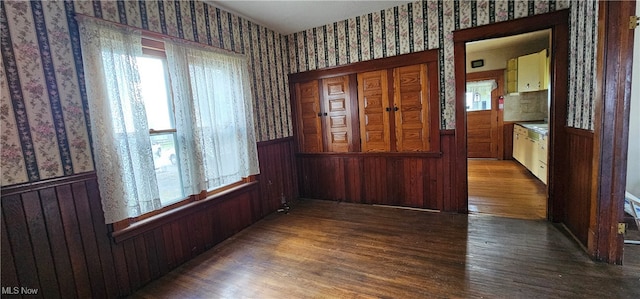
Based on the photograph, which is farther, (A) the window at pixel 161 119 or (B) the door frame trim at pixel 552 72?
(B) the door frame trim at pixel 552 72

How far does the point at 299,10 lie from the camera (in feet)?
10.3

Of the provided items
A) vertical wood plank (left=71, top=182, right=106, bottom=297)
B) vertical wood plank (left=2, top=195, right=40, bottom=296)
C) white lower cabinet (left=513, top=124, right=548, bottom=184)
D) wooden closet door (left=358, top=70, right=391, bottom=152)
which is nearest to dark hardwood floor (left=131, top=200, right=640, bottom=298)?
vertical wood plank (left=71, top=182, right=106, bottom=297)

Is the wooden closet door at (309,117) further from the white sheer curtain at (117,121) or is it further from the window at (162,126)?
the white sheer curtain at (117,121)

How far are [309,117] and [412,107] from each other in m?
1.51

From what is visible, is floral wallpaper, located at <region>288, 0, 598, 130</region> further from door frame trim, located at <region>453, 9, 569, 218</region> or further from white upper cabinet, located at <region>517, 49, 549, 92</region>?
white upper cabinet, located at <region>517, 49, 549, 92</region>

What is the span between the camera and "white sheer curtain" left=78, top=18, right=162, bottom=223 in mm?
1835

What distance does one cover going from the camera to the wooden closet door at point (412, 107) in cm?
325

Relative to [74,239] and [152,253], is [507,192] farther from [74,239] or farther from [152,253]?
[74,239]

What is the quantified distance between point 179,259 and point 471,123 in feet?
21.3

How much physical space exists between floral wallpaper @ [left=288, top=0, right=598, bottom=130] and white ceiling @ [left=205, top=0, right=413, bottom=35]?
6.1 inches

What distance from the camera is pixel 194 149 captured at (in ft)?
8.27

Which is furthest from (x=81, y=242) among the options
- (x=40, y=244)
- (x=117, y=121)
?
(x=117, y=121)

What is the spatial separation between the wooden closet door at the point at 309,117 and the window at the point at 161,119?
3.53ft

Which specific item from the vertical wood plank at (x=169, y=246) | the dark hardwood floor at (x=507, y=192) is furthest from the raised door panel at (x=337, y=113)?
the vertical wood plank at (x=169, y=246)
